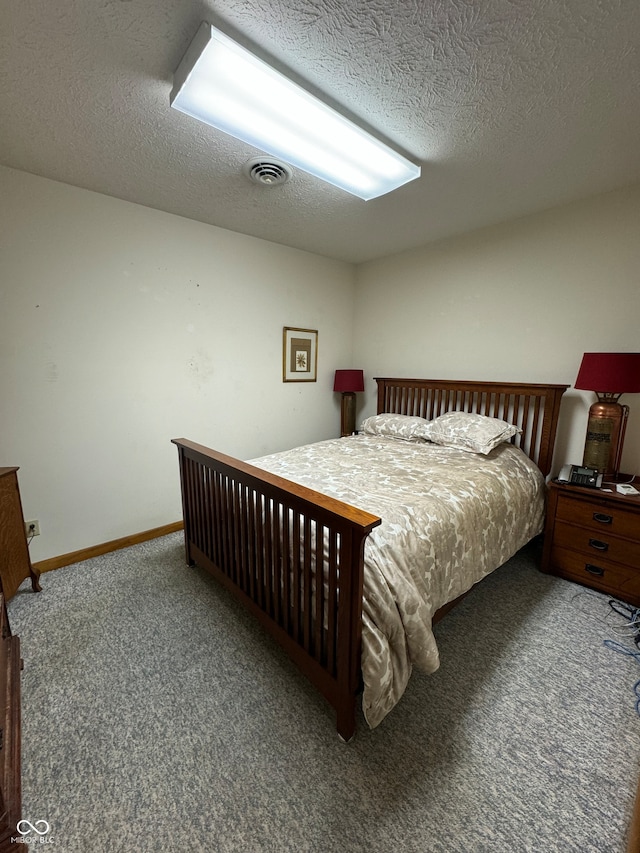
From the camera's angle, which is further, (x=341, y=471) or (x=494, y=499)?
(x=341, y=471)

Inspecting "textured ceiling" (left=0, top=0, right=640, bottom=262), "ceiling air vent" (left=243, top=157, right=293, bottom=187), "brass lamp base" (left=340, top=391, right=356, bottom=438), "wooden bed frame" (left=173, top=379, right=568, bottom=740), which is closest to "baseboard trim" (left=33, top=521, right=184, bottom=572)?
"wooden bed frame" (left=173, top=379, right=568, bottom=740)

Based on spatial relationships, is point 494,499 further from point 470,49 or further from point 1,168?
point 1,168

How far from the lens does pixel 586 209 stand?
2.26m

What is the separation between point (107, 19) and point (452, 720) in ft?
9.01

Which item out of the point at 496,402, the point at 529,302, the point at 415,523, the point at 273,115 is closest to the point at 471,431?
the point at 496,402

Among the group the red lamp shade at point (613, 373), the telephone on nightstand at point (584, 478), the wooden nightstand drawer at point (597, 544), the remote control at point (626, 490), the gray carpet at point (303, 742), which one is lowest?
the gray carpet at point (303, 742)

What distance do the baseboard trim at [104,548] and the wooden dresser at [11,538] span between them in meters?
0.16

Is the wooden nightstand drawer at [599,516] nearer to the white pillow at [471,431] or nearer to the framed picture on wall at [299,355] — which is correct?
the white pillow at [471,431]

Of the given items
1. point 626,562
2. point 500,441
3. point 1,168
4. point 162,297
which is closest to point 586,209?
point 500,441

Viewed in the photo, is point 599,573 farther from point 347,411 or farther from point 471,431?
point 347,411

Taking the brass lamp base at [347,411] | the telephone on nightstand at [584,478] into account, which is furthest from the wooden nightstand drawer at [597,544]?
the brass lamp base at [347,411]

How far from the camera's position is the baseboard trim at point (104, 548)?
2238 mm

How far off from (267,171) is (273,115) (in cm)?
47

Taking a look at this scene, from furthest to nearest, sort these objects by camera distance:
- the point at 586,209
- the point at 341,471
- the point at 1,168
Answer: the point at 586,209, the point at 341,471, the point at 1,168
